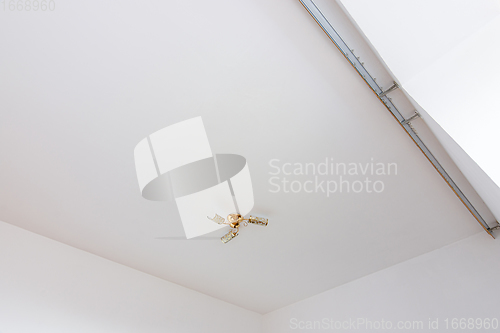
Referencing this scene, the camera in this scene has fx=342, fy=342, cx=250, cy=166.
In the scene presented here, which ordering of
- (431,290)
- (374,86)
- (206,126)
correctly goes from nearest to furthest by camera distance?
(374,86)
(206,126)
(431,290)

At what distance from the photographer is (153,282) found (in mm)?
4297

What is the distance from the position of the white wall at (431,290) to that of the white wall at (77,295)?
6.43 feet

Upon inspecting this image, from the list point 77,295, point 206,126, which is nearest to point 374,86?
point 206,126

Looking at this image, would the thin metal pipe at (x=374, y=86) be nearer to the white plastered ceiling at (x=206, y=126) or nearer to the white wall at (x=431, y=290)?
the white plastered ceiling at (x=206, y=126)

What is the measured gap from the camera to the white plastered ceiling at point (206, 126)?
194cm

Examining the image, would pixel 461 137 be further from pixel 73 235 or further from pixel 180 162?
pixel 73 235

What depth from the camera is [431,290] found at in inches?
136

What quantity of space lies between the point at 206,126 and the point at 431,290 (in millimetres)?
2851

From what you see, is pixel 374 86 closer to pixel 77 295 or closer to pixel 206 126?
pixel 206 126

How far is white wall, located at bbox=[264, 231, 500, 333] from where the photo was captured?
3.17m

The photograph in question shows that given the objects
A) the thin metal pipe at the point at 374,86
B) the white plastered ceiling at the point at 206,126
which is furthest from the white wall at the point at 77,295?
the thin metal pipe at the point at 374,86

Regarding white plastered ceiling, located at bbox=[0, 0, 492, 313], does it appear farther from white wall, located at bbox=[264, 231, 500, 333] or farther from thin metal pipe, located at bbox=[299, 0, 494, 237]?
white wall, located at bbox=[264, 231, 500, 333]

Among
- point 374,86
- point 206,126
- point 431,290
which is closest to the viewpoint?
point 374,86

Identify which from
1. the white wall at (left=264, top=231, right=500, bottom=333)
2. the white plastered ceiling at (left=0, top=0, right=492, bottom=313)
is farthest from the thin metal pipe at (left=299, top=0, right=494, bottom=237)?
the white wall at (left=264, top=231, right=500, bottom=333)
